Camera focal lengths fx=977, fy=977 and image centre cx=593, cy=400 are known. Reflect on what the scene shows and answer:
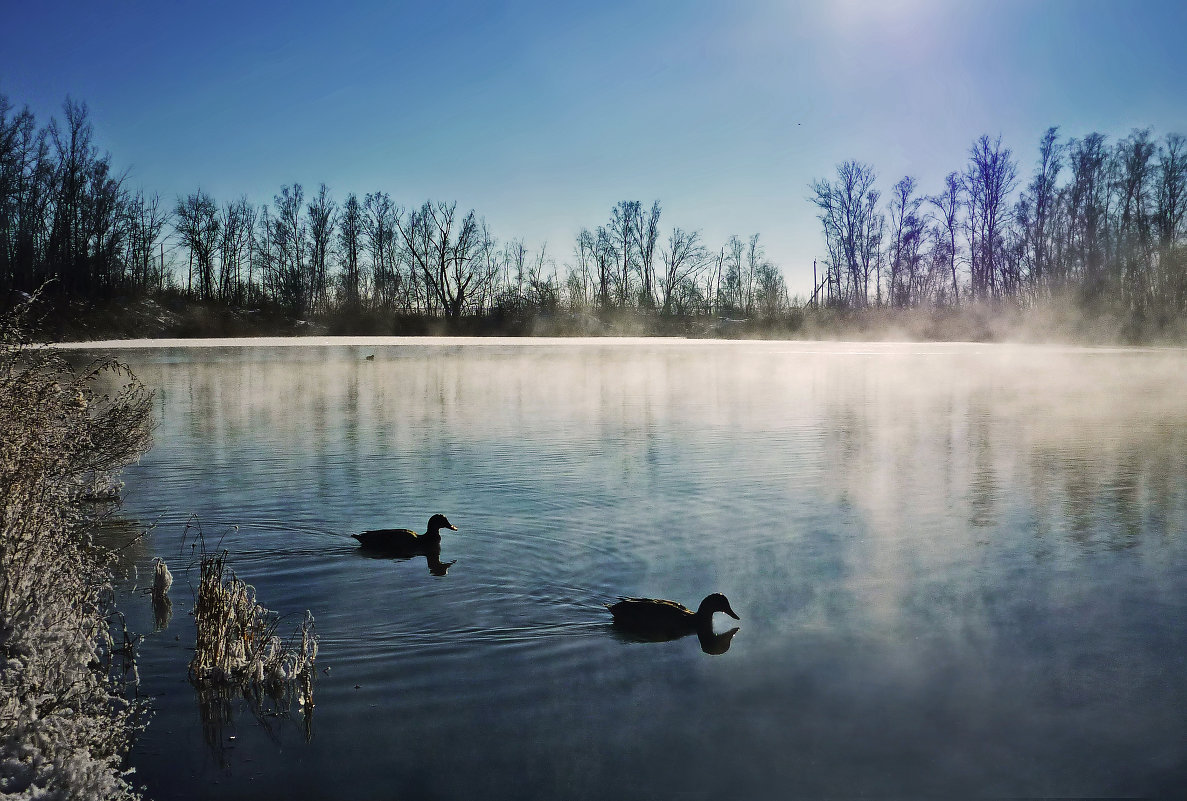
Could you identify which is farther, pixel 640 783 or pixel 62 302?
pixel 62 302

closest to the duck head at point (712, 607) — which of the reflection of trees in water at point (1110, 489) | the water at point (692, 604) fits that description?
the water at point (692, 604)

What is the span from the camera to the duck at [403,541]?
913cm

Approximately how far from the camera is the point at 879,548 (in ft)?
31.9

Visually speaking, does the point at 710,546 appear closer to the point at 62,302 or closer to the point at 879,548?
the point at 879,548

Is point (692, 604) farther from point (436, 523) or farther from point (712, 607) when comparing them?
point (436, 523)

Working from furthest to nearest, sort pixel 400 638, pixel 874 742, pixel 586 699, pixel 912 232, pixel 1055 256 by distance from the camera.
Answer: pixel 912 232
pixel 1055 256
pixel 400 638
pixel 586 699
pixel 874 742

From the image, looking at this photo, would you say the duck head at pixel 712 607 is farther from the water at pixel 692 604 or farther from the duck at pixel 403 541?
the duck at pixel 403 541

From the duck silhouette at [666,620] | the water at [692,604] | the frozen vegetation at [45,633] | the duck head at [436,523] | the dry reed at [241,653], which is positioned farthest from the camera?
the duck head at [436,523]

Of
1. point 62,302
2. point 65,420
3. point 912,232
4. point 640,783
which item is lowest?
point 640,783

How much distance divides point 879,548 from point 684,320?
220 ft

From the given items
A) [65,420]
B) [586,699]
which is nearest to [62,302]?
[65,420]

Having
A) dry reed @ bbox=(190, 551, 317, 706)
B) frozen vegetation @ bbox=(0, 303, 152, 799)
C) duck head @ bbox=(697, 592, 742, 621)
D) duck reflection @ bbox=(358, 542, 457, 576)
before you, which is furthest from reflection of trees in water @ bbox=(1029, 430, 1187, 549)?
frozen vegetation @ bbox=(0, 303, 152, 799)

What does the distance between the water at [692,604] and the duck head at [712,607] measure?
21 centimetres

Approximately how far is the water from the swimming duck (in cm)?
12
